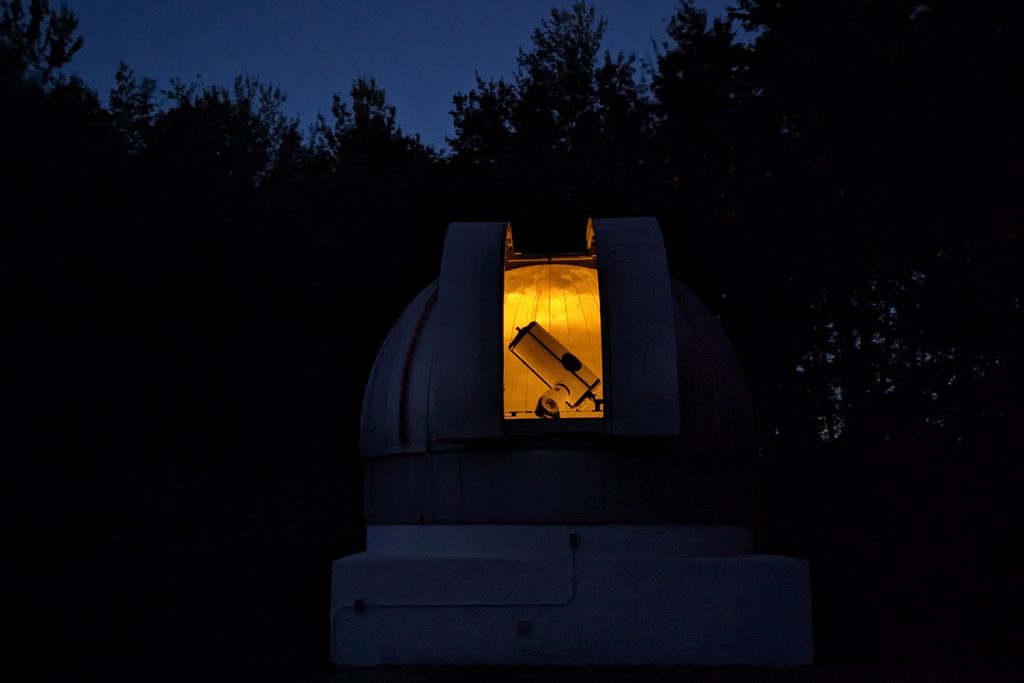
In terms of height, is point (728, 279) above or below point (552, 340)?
above

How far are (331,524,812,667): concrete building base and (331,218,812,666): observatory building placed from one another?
13 millimetres

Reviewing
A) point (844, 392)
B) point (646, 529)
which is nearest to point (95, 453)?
point (646, 529)

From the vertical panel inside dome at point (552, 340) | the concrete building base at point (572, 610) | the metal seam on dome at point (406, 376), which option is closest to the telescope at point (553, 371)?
the vertical panel inside dome at point (552, 340)

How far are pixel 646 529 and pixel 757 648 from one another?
143 cm

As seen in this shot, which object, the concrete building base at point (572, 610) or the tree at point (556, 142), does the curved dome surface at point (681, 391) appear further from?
the tree at point (556, 142)

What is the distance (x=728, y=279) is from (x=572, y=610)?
11.7m

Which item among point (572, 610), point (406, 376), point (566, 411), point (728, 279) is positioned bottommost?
point (572, 610)

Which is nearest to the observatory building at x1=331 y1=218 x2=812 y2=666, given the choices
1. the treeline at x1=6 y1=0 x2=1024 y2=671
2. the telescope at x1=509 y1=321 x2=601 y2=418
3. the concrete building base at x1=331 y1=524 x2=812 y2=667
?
the concrete building base at x1=331 y1=524 x2=812 y2=667

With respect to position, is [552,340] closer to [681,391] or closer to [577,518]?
[681,391]

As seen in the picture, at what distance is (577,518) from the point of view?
8.97m

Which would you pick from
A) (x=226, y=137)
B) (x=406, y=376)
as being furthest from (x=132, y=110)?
(x=406, y=376)

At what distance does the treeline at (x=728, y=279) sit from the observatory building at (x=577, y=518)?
5511 mm

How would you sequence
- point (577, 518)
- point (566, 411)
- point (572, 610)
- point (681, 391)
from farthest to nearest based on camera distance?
1. point (566, 411)
2. point (681, 391)
3. point (577, 518)
4. point (572, 610)

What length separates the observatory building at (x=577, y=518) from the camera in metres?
8.57
